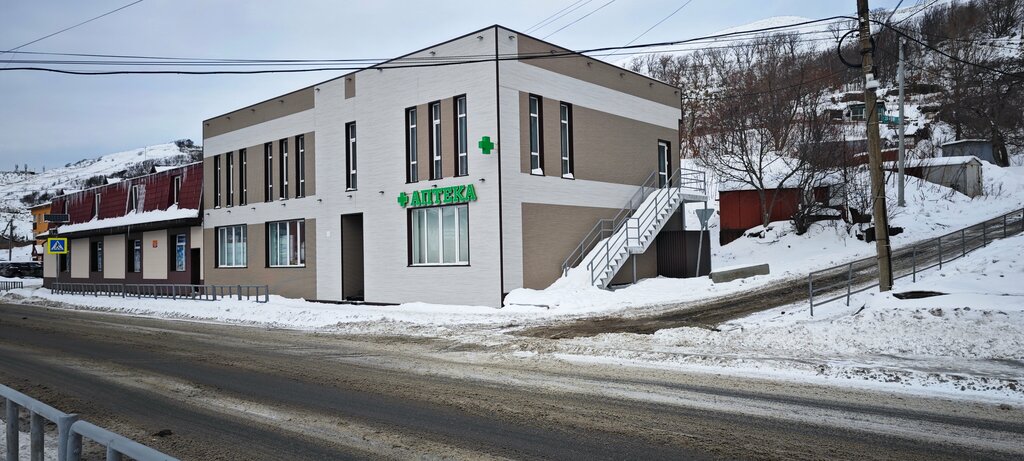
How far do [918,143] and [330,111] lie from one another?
50.7 m

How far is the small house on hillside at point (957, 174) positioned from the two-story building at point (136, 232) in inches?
1602

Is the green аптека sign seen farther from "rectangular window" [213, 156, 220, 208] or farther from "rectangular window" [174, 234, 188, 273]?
"rectangular window" [174, 234, 188, 273]

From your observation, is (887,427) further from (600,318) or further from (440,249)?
(440,249)

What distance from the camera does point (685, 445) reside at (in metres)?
6.25

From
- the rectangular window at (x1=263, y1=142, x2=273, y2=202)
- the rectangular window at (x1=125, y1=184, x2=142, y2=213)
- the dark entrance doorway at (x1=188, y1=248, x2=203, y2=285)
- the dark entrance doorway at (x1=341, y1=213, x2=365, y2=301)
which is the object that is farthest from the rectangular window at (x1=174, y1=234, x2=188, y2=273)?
the dark entrance doorway at (x1=341, y1=213, x2=365, y2=301)

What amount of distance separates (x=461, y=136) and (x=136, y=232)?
27473 mm

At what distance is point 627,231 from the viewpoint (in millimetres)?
23203

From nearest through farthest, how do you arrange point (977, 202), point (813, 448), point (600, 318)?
Result: point (813, 448), point (600, 318), point (977, 202)

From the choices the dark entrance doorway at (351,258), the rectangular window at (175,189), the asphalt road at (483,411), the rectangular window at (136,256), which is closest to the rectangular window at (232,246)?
the rectangular window at (175,189)

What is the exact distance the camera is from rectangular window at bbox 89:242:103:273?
146 feet

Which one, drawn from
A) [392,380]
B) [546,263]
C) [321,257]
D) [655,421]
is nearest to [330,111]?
[321,257]

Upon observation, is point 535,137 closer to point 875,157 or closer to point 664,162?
point 664,162

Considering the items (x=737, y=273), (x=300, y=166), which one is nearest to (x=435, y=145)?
(x=300, y=166)

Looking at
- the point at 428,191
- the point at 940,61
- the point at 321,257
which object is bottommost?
the point at 321,257
